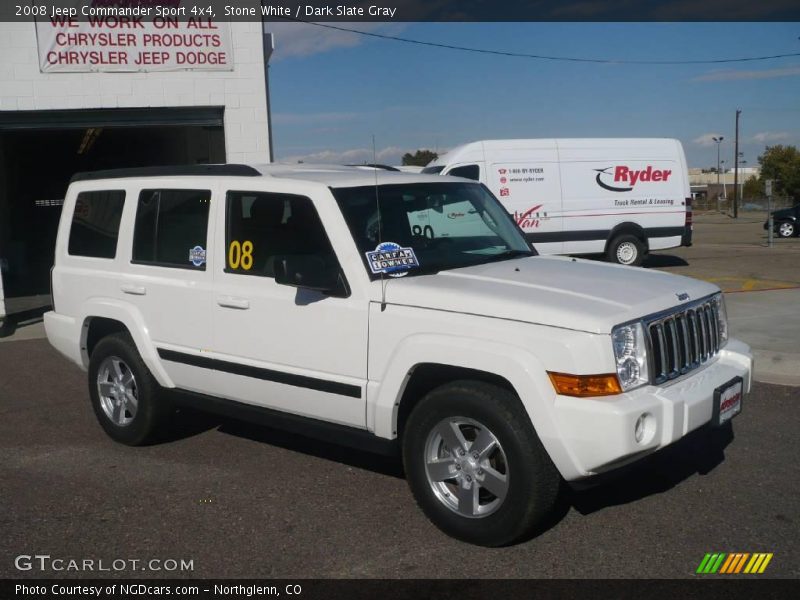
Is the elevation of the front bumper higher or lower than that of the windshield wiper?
lower

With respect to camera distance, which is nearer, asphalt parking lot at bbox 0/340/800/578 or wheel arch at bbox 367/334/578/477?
wheel arch at bbox 367/334/578/477

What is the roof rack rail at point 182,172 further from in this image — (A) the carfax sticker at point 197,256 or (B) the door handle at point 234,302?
(B) the door handle at point 234,302

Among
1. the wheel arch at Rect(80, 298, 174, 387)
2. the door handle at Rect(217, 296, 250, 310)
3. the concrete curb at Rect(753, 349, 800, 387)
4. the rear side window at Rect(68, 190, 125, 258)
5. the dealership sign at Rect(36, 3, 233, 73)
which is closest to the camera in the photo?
the door handle at Rect(217, 296, 250, 310)

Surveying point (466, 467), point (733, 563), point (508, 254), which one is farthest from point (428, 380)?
point (733, 563)

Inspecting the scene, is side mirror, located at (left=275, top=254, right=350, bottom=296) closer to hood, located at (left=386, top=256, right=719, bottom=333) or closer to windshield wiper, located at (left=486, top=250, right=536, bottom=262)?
hood, located at (left=386, top=256, right=719, bottom=333)

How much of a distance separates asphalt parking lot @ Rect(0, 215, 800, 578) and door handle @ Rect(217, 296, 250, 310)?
1113 mm

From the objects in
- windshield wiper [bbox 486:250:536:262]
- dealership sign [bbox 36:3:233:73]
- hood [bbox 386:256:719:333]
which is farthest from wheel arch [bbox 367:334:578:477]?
dealership sign [bbox 36:3:233:73]

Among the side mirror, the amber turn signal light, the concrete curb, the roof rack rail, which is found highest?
the roof rack rail

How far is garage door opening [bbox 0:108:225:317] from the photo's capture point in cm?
1357

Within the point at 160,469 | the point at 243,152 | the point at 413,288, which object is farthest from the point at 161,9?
the point at 413,288

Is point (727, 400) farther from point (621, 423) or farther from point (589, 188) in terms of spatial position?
point (589, 188)

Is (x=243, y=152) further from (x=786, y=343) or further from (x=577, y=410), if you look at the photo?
(x=577, y=410)

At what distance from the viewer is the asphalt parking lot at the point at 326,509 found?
4043mm

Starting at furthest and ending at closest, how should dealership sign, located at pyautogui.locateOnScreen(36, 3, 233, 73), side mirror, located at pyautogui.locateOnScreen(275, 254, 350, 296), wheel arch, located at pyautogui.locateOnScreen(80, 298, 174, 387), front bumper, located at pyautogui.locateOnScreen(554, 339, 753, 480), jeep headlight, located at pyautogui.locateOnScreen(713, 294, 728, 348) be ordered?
dealership sign, located at pyautogui.locateOnScreen(36, 3, 233, 73) < wheel arch, located at pyautogui.locateOnScreen(80, 298, 174, 387) < jeep headlight, located at pyautogui.locateOnScreen(713, 294, 728, 348) < side mirror, located at pyautogui.locateOnScreen(275, 254, 350, 296) < front bumper, located at pyautogui.locateOnScreen(554, 339, 753, 480)
